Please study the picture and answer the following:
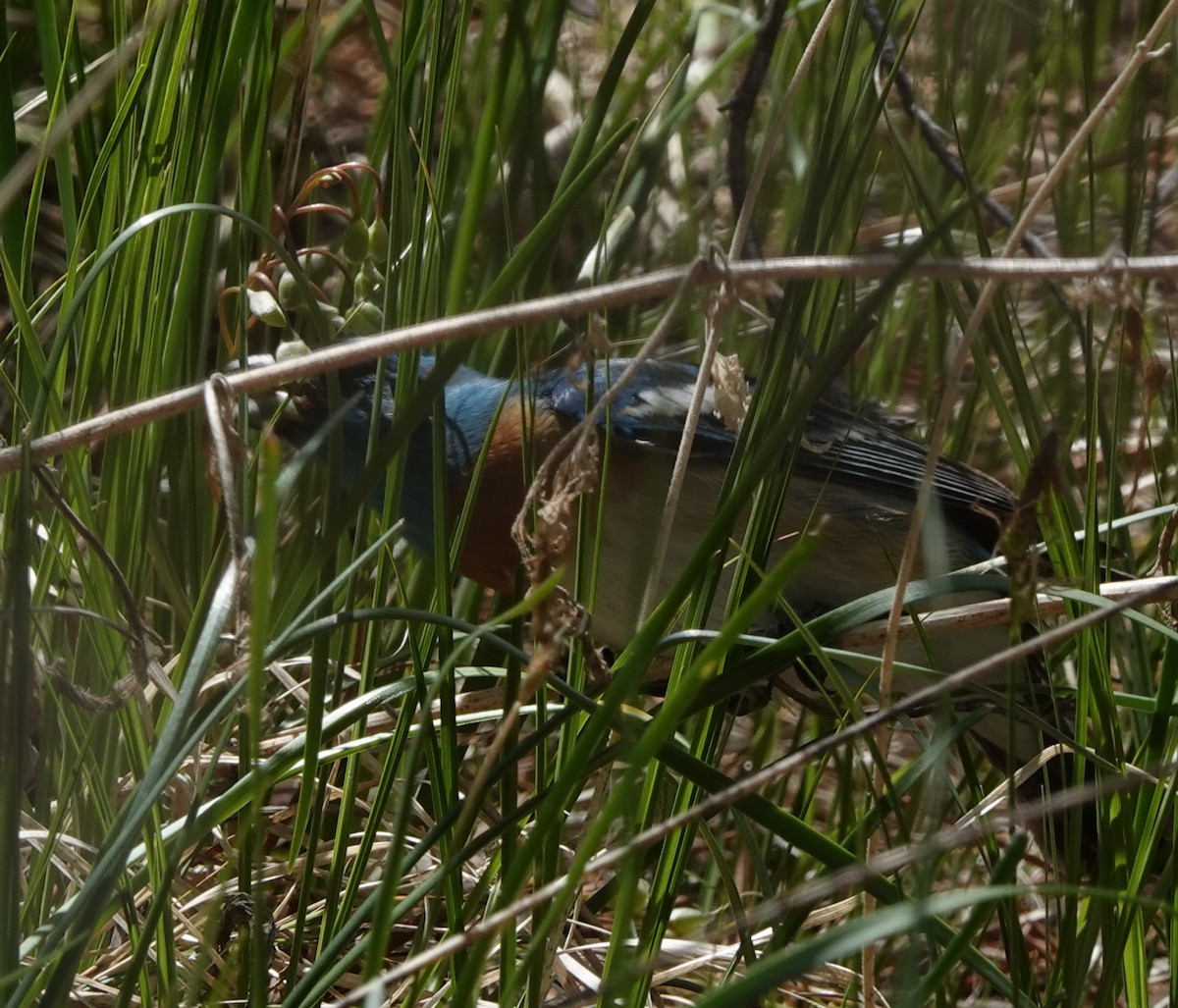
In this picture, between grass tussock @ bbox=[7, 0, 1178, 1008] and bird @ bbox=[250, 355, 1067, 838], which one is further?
bird @ bbox=[250, 355, 1067, 838]

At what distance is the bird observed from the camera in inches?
92.3

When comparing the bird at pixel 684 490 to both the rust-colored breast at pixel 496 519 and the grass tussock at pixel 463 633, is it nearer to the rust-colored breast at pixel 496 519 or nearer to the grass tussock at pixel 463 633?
the rust-colored breast at pixel 496 519

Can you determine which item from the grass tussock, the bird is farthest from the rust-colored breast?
the grass tussock

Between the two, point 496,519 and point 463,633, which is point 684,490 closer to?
point 496,519

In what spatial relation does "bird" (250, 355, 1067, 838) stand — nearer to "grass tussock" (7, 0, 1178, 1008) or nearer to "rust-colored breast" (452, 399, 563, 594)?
"rust-colored breast" (452, 399, 563, 594)

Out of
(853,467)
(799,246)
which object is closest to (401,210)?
(799,246)

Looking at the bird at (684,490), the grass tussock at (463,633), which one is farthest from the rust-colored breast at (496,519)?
the grass tussock at (463,633)

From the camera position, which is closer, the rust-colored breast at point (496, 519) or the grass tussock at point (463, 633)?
the grass tussock at point (463, 633)

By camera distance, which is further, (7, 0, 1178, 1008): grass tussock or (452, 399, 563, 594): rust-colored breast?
(452, 399, 563, 594): rust-colored breast

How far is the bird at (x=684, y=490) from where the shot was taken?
7.69 feet

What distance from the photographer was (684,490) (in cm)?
275

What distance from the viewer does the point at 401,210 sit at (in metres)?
1.53

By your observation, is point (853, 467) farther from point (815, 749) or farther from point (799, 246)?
point (815, 749)

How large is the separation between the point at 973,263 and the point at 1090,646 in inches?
22.2
